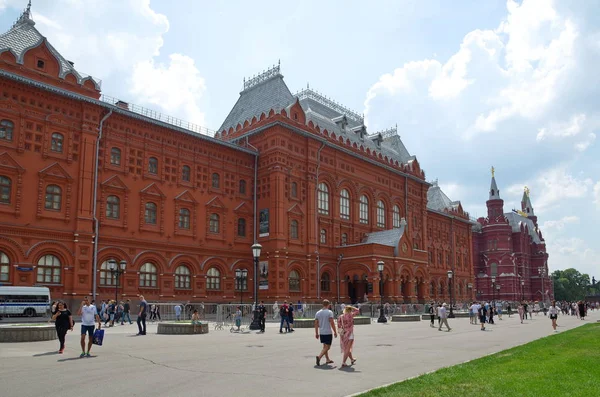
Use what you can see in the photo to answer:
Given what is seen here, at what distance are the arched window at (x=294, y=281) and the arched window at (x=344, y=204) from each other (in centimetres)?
931

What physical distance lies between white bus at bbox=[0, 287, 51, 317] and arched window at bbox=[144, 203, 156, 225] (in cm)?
922

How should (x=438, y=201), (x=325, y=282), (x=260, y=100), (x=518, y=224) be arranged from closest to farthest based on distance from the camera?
(x=325, y=282), (x=260, y=100), (x=438, y=201), (x=518, y=224)

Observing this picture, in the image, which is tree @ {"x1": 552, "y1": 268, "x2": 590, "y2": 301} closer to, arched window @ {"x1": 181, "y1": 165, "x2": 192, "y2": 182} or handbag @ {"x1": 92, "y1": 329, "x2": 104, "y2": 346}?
arched window @ {"x1": 181, "y1": 165, "x2": 192, "y2": 182}

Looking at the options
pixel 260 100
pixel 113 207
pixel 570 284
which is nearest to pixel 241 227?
pixel 113 207

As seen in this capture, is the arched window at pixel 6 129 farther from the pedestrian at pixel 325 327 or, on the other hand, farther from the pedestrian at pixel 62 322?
the pedestrian at pixel 325 327

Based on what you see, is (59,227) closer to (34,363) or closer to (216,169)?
(216,169)

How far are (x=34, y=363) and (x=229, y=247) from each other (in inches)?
1194

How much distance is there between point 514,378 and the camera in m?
11.0

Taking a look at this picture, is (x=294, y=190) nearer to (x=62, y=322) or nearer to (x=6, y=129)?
(x=6, y=129)

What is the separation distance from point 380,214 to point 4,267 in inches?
1507

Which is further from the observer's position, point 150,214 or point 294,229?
point 294,229

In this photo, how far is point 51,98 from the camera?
3441 cm

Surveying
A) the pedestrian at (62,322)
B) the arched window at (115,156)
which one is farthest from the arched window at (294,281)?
the pedestrian at (62,322)

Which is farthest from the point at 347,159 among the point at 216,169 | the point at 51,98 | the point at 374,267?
the point at 51,98
